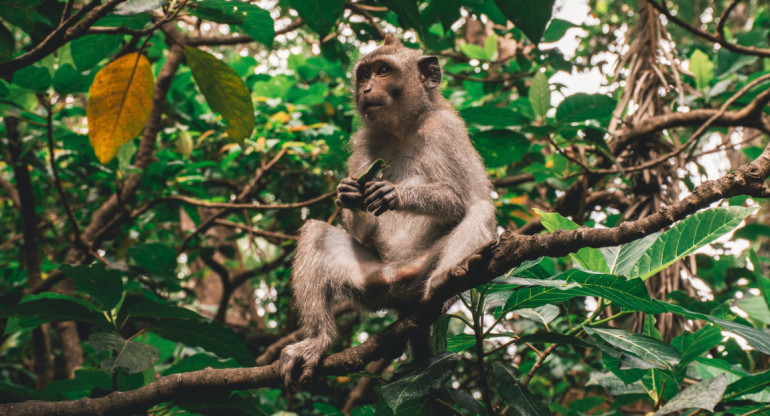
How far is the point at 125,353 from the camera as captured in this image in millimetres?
2678

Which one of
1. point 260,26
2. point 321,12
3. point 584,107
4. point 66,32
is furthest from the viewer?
point 584,107

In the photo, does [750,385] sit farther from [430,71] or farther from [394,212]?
[430,71]

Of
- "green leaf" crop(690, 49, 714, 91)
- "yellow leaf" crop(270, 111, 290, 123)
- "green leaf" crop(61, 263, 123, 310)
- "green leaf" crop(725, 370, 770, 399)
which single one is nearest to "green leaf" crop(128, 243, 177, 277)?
"green leaf" crop(61, 263, 123, 310)

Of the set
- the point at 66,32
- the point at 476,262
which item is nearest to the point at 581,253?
the point at 476,262

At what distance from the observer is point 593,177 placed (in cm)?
455

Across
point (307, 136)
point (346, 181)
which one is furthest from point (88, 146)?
point (346, 181)

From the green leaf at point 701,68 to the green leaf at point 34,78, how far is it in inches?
212

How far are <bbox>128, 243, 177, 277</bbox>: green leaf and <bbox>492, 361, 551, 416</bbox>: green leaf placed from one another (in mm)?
3120

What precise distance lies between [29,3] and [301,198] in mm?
3929

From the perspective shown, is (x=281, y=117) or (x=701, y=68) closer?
(x=701, y=68)

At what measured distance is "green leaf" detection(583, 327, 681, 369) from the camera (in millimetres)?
2312

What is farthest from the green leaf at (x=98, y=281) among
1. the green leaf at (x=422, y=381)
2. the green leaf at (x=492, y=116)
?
the green leaf at (x=492, y=116)

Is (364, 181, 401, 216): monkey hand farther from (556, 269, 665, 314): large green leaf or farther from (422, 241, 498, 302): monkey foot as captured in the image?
(556, 269, 665, 314): large green leaf

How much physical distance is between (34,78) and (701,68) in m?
5.52
